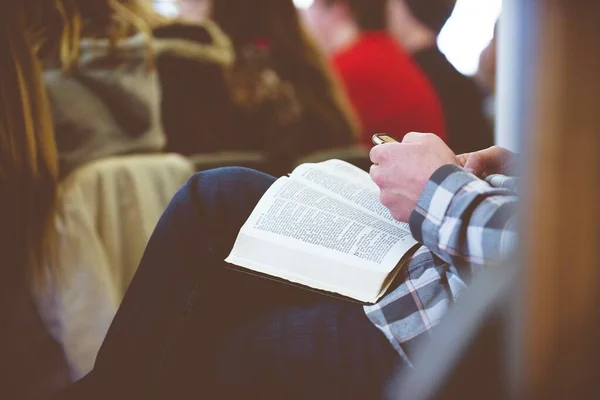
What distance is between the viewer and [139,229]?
1167 millimetres

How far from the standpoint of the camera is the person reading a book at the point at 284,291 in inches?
23.7

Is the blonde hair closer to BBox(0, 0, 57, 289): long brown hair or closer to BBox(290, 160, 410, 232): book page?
BBox(0, 0, 57, 289): long brown hair

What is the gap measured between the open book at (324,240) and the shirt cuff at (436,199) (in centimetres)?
5

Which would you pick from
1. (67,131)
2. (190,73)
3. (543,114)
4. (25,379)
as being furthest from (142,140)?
(543,114)

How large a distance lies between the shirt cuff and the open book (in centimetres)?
5

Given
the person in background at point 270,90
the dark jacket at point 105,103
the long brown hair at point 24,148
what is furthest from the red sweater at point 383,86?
the long brown hair at point 24,148

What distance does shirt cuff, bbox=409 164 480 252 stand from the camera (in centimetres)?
58

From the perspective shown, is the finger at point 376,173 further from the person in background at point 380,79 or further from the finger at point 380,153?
the person in background at point 380,79

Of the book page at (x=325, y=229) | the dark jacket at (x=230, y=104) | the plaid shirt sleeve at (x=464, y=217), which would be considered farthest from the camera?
the dark jacket at (x=230, y=104)

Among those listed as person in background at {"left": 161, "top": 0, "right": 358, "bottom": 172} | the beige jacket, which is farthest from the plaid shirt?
person in background at {"left": 161, "top": 0, "right": 358, "bottom": 172}

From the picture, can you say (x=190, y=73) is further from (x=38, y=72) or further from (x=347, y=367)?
(x=347, y=367)

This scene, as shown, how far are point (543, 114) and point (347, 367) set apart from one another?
0.39 meters

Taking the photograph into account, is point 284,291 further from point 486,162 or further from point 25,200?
point 25,200

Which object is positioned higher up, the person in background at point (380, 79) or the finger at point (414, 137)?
the finger at point (414, 137)
